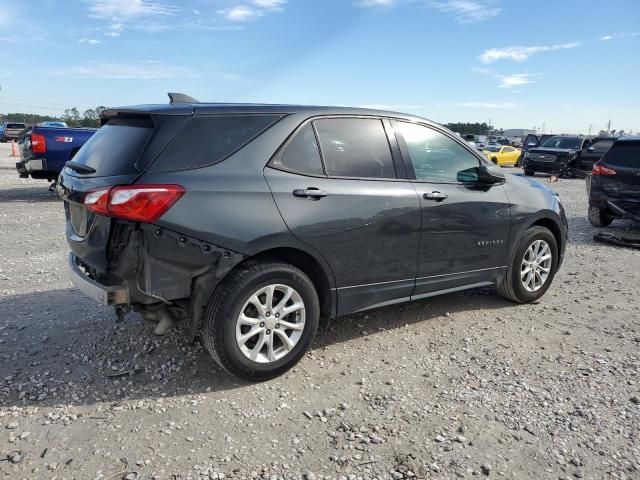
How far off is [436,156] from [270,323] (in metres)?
2.05

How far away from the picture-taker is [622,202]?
8.45 metres

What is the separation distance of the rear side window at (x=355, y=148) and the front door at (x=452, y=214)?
21 cm

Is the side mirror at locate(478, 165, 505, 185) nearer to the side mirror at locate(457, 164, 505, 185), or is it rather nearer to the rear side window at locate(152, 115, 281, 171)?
the side mirror at locate(457, 164, 505, 185)

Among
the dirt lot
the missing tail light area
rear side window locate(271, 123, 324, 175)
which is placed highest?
rear side window locate(271, 123, 324, 175)

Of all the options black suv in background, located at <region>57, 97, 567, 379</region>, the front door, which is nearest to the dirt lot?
black suv in background, located at <region>57, 97, 567, 379</region>

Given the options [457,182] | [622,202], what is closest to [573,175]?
[622,202]

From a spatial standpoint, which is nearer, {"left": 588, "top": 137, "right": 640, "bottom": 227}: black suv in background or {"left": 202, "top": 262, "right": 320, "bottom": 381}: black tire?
{"left": 202, "top": 262, "right": 320, "bottom": 381}: black tire

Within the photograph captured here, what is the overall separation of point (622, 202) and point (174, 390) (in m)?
7.94

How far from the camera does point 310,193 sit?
3480 mm

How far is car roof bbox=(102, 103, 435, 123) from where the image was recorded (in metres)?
3.29

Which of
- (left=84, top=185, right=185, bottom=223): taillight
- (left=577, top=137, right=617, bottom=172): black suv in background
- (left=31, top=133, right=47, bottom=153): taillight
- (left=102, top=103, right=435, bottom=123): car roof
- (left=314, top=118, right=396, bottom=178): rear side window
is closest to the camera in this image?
(left=84, top=185, right=185, bottom=223): taillight

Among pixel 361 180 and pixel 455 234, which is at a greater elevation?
pixel 361 180

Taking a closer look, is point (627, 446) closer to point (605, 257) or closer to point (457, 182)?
point (457, 182)

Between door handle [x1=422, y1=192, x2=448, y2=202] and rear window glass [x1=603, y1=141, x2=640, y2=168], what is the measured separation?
5791 millimetres
